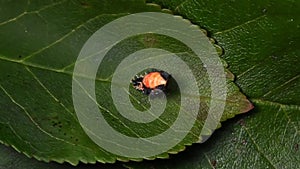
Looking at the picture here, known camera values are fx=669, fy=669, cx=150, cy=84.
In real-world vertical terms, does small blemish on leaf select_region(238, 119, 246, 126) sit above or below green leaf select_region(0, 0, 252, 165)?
below

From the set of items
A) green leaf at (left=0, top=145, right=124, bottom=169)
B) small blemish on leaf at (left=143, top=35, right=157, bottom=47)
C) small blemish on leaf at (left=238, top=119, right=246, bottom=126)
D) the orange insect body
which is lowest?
green leaf at (left=0, top=145, right=124, bottom=169)

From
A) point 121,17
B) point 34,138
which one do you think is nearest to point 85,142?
point 34,138

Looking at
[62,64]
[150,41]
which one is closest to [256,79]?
[150,41]

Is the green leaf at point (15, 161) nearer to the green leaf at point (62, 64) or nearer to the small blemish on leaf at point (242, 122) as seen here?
the green leaf at point (62, 64)

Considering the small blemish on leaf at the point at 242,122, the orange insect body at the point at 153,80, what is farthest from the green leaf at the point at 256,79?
the orange insect body at the point at 153,80

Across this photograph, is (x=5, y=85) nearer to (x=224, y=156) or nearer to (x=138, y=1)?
(x=138, y=1)

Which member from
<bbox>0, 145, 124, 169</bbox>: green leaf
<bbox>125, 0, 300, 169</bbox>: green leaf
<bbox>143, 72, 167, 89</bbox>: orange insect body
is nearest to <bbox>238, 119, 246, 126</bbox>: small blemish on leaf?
<bbox>125, 0, 300, 169</bbox>: green leaf

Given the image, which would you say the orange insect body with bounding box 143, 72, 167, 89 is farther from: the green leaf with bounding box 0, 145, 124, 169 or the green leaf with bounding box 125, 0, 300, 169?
the green leaf with bounding box 0, 145, 124, 169
